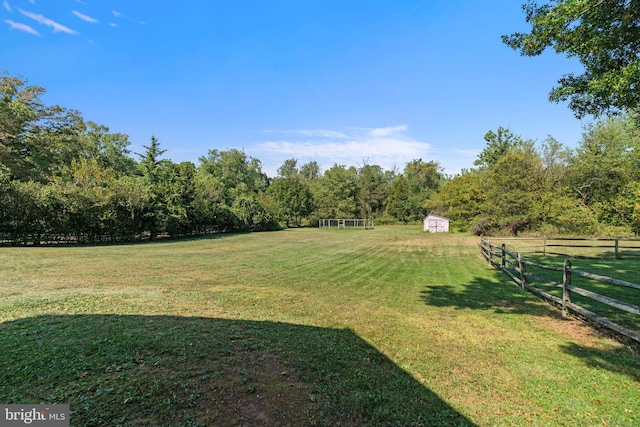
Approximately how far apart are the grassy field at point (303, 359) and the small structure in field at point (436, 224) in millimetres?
37249

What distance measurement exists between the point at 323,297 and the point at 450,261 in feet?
32.9

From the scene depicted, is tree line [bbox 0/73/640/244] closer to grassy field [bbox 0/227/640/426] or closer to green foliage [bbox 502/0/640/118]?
green foliage [bbox 502/0/640/118]

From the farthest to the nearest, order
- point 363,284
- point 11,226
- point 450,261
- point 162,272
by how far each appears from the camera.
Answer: point 11,226, point 450,261, point 162,272, point 363,284

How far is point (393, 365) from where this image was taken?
405 centimetres

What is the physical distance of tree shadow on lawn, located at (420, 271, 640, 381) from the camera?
169 inches

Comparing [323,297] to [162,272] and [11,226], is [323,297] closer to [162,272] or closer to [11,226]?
[162,272]

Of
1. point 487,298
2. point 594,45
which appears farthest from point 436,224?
point 594,45

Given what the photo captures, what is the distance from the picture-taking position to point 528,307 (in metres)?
7.14

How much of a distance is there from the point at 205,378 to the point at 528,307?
7271mm

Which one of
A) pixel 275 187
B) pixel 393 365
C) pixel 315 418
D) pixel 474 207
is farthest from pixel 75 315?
pixel 275 187

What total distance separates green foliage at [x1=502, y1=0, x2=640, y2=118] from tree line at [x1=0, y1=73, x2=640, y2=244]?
11.6 metres

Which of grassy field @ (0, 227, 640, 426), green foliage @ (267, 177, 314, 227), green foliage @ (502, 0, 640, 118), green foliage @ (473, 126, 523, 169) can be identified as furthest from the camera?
green foliage @ (267, 177, 314, 227)

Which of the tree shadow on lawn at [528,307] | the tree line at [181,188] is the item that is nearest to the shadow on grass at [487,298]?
the tree shadow on lawn at [528,307]

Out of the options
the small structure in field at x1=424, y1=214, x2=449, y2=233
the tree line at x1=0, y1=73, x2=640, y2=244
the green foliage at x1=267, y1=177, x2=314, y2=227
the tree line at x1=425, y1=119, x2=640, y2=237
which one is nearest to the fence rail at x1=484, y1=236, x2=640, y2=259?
the tree line at x1=0, y1=73, x2=640, y2=244
